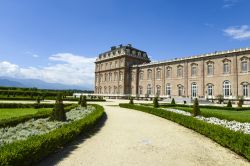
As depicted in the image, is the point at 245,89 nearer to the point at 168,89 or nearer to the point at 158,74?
the point at 168,89

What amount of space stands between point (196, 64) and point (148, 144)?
127ft

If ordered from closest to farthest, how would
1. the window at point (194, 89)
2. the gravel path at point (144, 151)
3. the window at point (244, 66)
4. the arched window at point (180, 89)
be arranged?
the gravel path at point (144, 151) → the window at point (244, 66) → the window at point (194, 89) → the arched window at point (180, 89)

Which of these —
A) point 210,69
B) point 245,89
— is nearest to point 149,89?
point 210,69

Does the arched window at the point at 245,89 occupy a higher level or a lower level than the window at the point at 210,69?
lower

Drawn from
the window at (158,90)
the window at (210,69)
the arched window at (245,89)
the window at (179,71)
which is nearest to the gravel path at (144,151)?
the arched window at (245,89)

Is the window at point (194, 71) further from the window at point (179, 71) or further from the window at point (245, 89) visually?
the window at point (245, 89)

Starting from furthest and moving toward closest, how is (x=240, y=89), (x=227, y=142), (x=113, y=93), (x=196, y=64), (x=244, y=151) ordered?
(x=113, y=93) → (x=196, y=64) → (x=240, y=89) → (x=227, y=142) → (x=244, y=151)

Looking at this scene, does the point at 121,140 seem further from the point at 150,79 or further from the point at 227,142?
the point at 150,79

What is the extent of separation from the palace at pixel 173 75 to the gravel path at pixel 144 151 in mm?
31679

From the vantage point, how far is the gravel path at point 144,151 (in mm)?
7230

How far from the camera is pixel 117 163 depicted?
7.04 meters

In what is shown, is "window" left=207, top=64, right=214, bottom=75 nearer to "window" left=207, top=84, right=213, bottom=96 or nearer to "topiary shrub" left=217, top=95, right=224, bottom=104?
"window" left=207, top=84, right=213, bottom=96

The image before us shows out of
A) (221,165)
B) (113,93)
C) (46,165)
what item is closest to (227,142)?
(221,165)

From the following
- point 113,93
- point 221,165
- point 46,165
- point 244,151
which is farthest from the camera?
point 113,93
